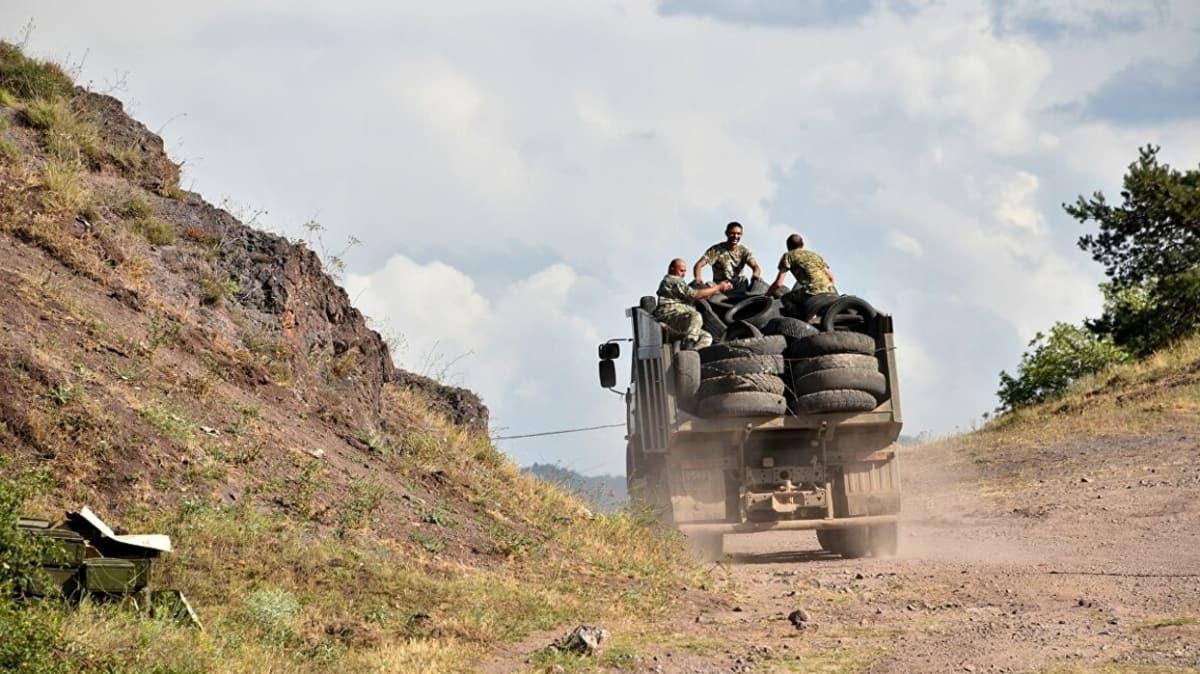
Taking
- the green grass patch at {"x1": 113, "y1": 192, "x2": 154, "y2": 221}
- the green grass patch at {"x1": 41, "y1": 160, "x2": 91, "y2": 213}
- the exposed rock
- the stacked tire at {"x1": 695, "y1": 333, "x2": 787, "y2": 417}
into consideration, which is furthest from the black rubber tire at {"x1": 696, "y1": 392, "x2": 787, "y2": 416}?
the green grass patch at {"x1": 41, "y1": 160, "x2": 91, "y2": 213}

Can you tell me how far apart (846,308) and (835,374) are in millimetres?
1055

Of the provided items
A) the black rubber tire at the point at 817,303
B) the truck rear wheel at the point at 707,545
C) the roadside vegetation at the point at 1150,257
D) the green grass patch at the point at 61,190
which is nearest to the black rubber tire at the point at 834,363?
the black rubber tire at the point at 817,303

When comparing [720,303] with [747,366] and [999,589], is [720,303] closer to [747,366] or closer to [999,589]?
[747,366]

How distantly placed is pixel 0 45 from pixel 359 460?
7.92 meters

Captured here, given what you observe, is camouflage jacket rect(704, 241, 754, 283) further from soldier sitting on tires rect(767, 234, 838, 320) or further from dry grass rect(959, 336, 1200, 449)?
dry grass rect(959, 336, 1200, 449)

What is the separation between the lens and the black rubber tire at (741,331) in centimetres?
1548

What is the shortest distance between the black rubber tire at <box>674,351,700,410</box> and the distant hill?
56.9 inches

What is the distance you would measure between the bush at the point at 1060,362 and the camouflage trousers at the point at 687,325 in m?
27.6

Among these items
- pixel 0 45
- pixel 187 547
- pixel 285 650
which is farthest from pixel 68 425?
pixel 0 45

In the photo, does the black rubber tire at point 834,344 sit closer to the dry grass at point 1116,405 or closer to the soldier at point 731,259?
the soldier at point 731,259

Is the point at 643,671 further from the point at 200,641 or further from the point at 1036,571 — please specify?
the point at 1036,571

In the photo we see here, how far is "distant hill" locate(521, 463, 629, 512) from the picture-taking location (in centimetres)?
1602

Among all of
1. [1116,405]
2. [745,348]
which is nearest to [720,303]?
[745,348]

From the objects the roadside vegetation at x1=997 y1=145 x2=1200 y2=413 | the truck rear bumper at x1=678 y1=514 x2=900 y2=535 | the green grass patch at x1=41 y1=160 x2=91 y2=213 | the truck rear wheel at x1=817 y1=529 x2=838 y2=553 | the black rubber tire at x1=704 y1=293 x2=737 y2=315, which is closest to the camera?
the green grass patch at x1=41 y1=160 x2=91 y2=213
